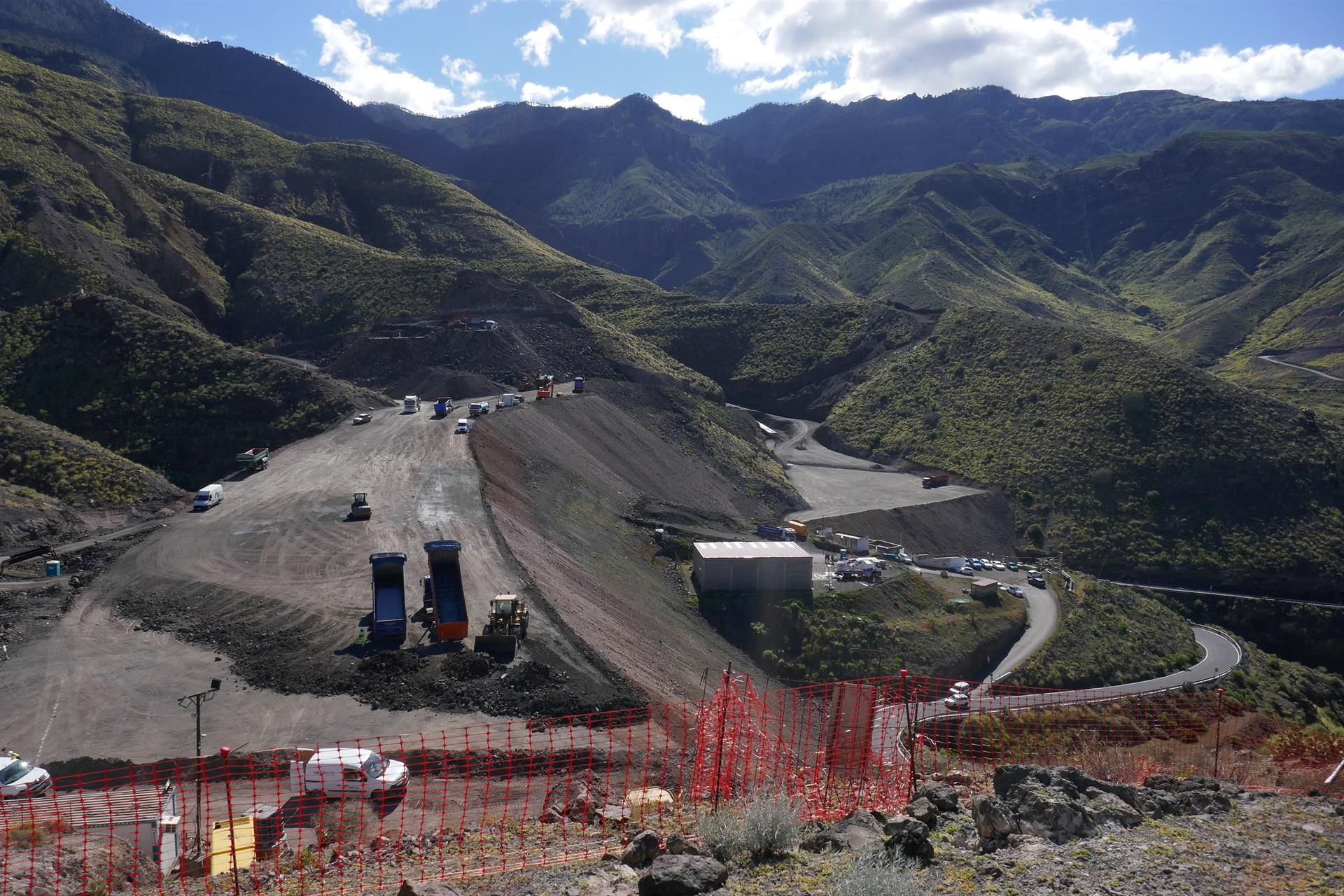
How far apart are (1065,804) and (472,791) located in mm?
10789

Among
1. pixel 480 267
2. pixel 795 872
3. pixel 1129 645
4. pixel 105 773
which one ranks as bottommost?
pixel 1129 645

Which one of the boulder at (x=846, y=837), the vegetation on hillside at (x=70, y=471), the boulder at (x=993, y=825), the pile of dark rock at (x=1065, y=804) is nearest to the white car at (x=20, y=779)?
the boulder at (x=846, y=837)

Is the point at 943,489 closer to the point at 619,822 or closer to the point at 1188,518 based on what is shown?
the point at 1188,518

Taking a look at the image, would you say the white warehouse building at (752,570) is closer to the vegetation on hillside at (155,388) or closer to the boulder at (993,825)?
the vegetation on hillside at (155,388)

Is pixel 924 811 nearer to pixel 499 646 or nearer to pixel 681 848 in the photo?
pixel 681 848

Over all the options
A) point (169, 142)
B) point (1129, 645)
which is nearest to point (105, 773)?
point (1129, 645)

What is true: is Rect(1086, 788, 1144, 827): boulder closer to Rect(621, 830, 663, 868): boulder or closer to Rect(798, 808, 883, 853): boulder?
Rect(798, 808, 883, 853): boulder

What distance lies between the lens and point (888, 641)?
34.1 m

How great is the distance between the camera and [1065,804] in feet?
36.2

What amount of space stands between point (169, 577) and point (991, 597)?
33.4m

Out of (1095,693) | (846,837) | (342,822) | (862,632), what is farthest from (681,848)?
(1095,693)

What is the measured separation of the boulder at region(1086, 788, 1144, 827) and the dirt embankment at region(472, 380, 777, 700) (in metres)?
13.4

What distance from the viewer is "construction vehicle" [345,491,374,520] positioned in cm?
3228

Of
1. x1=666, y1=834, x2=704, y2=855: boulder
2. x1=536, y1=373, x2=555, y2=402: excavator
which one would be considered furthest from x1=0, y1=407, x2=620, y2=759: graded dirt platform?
x1=536, y1=373, x2=555, y2=402: excavator
